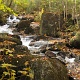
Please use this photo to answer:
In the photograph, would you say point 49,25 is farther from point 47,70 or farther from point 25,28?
point 47,70

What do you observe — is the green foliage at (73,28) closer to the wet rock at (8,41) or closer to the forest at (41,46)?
the forest at (41,46)

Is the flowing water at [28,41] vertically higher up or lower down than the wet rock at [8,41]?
lower down

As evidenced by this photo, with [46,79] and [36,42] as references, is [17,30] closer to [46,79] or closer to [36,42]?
[36,42]

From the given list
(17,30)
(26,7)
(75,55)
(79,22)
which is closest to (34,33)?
(17,30)

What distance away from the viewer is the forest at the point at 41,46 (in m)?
7.03

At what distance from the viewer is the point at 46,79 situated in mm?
6887

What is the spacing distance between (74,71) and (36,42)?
6.56 metres

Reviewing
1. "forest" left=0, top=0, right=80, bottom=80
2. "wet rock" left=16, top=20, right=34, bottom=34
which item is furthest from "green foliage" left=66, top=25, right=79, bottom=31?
"wet rock" left=16, top=20, right=34, bottom=34

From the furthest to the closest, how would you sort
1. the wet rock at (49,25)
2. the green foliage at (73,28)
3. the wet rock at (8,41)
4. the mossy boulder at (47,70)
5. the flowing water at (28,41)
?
1. the green foliage at (73,28)
2. the wet rock at (49,25)
3. the flowing water at (28,41)
4. the wet rock at (8,41)
5. the mossy boulder at (47,70)

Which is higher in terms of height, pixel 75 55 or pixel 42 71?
pixel 42 71

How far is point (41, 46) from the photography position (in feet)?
47.5

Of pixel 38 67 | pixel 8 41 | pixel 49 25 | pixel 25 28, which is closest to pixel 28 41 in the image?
pixel 49 25

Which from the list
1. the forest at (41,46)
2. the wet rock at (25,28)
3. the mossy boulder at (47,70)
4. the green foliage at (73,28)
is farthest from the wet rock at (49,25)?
the mossy boulder at (47,70)

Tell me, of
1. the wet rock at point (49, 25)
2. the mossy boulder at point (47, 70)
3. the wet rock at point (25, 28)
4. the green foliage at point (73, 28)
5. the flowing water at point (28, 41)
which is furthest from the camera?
the wet rock at point (25, 28)
